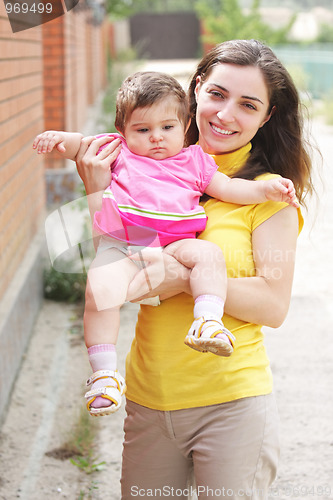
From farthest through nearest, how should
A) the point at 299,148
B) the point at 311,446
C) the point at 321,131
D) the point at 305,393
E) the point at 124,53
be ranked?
1. the point at 124,53
2. the point at 321,131
3. the point at 305,393
4. the point at 311,446
5. the point at 299,148

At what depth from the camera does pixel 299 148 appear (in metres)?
2.33

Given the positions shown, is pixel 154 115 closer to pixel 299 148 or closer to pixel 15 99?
pixel 299 148

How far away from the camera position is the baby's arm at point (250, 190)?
2.02 meters

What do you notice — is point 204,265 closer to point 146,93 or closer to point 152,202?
point 152,202

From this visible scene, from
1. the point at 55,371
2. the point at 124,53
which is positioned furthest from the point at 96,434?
the point at 124,53

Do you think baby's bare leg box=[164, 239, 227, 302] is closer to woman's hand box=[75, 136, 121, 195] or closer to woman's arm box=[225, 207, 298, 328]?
woman's arm box=[225, 207, 298, 328]

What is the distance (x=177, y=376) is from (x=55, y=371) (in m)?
2.68

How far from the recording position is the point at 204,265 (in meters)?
1.99

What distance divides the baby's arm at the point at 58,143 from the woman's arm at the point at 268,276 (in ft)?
2.10

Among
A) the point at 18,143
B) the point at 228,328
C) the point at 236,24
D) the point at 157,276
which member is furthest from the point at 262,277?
the point at 236,24

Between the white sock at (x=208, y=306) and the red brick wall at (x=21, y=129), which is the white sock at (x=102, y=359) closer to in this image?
the white sock at (x=208, y=306)

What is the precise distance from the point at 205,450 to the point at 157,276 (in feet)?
1.74

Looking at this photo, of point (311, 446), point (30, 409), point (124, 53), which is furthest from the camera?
point (124, 53)

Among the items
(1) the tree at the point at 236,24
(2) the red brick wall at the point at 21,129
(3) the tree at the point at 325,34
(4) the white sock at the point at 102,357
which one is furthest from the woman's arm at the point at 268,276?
(3) the tree at the point at 325,34
